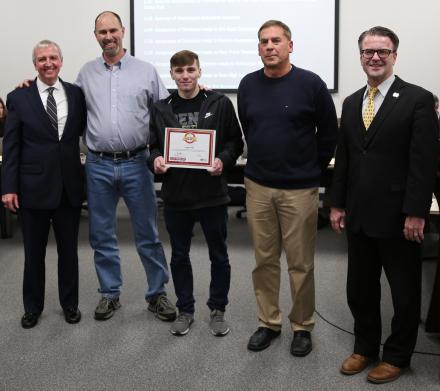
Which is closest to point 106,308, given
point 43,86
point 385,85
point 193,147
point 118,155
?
point 118,155

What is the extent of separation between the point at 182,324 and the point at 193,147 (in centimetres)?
93

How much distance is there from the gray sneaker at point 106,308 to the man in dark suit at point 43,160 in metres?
0.31

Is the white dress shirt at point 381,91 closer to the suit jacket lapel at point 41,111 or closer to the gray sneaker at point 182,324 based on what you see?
the gray sneaker at point 182,324

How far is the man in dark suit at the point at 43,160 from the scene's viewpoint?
2646 millimetres

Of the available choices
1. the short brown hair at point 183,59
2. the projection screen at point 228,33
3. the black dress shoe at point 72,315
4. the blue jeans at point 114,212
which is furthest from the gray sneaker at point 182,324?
the projection screen at point 228,33

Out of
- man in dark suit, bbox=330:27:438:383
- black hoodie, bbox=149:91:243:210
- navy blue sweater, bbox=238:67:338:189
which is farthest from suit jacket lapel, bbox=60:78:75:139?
man in dark suit, bbox=330:27:438:383

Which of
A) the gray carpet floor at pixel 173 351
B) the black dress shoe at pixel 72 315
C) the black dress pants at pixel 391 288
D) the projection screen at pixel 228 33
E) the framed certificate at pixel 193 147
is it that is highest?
the projection screen at pixel 228 33

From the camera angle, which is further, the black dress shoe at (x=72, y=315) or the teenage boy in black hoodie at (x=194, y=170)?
the black dress shoe at (x=72, y=315)

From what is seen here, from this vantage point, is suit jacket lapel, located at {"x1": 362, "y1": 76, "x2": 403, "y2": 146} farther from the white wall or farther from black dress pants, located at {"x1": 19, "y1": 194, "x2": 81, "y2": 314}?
the white wall

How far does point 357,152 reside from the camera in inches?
83.4

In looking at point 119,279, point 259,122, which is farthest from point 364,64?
point 119,279

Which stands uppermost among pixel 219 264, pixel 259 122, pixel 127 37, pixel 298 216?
pixel 127 37

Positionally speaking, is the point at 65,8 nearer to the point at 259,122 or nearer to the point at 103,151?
the point at 103,151

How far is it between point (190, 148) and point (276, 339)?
1.05m
